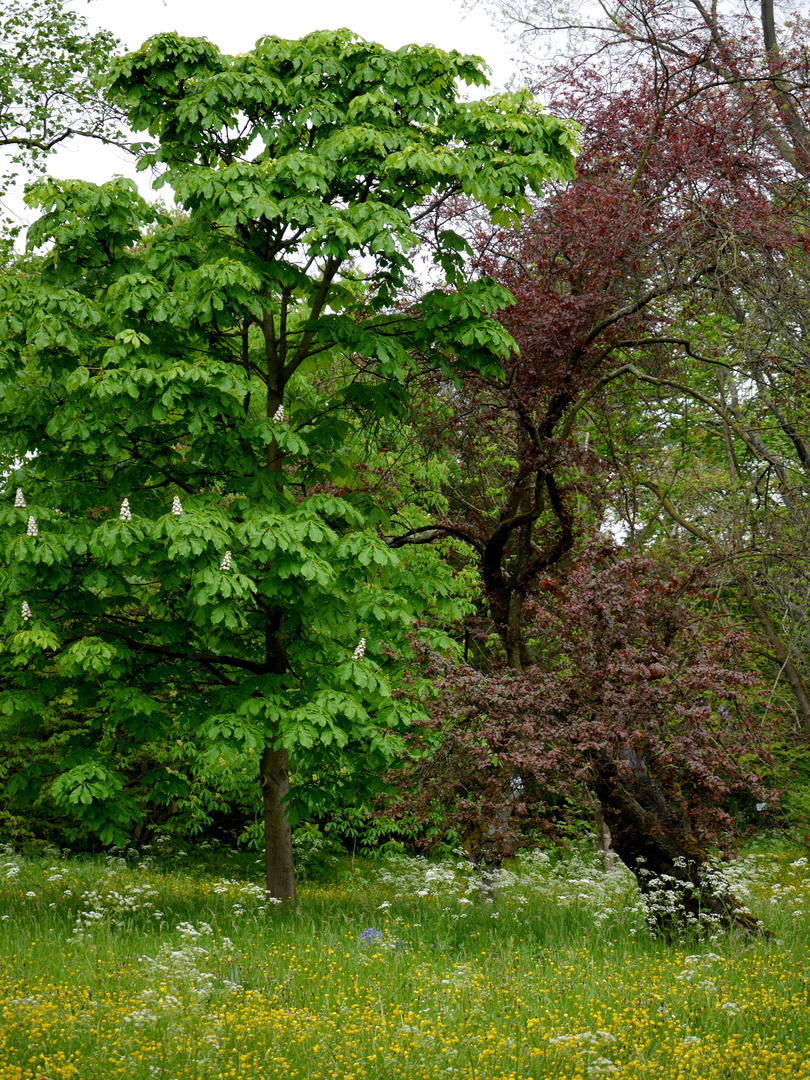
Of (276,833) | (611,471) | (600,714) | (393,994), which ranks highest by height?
(611,471)

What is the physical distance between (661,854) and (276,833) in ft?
14.0

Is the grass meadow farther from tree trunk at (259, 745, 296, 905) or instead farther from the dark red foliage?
the dark red foliage

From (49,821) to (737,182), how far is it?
1540cm

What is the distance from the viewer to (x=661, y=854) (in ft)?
32.4

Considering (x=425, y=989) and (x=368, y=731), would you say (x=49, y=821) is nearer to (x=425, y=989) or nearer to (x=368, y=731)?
(x=368, y=731)

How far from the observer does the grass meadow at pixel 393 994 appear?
5621 millimetres

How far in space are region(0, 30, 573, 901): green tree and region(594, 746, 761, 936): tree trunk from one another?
233 centimetres

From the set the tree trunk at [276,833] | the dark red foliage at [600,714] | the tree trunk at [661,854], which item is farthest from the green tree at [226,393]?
the tree trunk at [661,854]

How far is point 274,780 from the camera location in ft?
37.3

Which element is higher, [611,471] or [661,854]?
[611,471]

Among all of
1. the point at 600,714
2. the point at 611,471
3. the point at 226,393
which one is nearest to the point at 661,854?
the point at 600,714

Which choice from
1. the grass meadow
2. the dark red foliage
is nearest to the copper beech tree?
the dark red foliage

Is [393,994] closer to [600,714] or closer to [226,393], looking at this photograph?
[600,714]

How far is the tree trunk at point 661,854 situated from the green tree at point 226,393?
7.64ft
